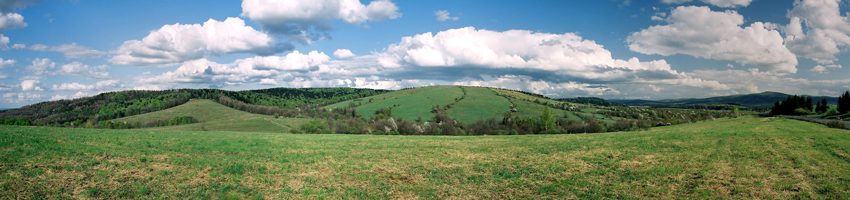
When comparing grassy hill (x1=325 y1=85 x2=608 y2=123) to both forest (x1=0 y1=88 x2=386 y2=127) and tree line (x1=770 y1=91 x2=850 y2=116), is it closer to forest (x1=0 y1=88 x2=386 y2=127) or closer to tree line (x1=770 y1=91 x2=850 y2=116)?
tree line (x1=770 y1=91 x2=850 y2=116)

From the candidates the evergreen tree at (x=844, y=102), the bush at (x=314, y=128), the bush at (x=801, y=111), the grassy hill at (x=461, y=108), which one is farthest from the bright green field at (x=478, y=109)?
the evergreen tree at (x=844, y=102)

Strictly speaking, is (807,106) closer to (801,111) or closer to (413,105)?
(801,111)

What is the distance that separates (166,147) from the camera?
17266 mm

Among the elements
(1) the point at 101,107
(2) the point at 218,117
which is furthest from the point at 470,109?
(1) the point at 101,107

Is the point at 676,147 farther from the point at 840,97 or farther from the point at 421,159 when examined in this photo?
→ the point at 840,97

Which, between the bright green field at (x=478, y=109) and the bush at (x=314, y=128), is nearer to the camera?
the bush at (x=314, y=128)

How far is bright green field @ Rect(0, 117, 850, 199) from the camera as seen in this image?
1065 centimetres

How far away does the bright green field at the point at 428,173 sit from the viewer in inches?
419

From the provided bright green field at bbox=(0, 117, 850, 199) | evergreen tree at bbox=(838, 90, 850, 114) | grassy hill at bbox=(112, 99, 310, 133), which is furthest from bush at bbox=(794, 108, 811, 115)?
grassy hill at bbox=(112, 99, 310, 133)

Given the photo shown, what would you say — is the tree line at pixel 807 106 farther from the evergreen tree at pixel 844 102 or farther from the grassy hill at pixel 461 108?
the grassy hill at pixel 461 108

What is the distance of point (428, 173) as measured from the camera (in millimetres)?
14094

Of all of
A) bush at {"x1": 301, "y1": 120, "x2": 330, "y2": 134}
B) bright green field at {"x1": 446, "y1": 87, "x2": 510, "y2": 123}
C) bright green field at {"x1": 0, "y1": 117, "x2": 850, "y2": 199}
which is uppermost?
bright green field at {"x1": 0, "y1": 117, "x2": 850, "y2": 199}

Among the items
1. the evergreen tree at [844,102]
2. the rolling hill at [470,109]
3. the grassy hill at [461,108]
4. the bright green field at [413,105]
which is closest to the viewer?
the evergreen tree at [844,102]

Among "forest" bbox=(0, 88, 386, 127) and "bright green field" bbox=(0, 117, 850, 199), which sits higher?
"bright green field" bbox=(0, 117, 850, 199)
